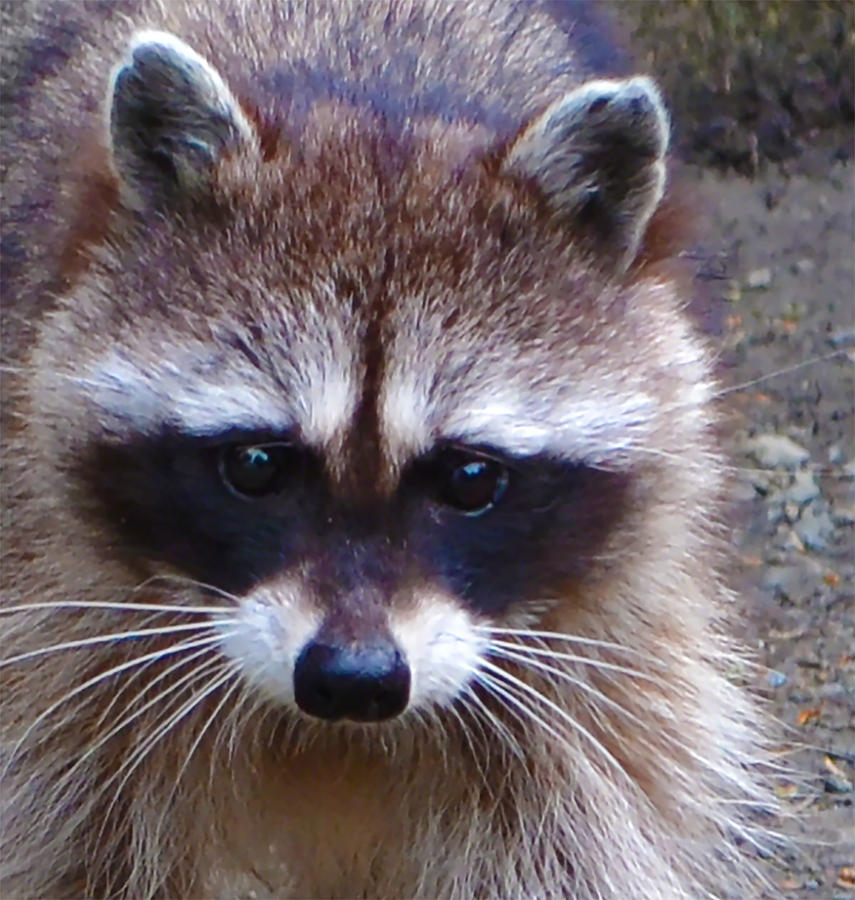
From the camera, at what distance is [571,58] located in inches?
96.3

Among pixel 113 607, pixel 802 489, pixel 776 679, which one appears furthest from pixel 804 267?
pixel 113 607

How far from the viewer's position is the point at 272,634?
1747mm

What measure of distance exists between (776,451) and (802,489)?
0.40 feet

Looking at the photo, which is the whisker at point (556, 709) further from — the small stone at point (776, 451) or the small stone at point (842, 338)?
the small stone at point (842, 338)

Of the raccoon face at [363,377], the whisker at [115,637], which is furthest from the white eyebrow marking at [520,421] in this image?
the whisker at [115,637]

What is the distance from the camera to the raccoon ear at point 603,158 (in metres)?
1.88

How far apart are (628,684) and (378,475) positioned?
0.57 metres

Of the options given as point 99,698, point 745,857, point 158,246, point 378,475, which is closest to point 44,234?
point 158,246

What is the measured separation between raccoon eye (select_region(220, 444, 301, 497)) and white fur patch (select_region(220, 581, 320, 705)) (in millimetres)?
96

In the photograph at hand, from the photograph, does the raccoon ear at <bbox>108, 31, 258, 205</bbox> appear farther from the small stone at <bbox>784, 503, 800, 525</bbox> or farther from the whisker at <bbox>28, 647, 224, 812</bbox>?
the small stone at <bbox>784, 503, 800, 525</bbox>

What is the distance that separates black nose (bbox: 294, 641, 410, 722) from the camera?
1.70 m

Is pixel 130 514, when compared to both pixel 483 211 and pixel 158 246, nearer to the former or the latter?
pixel 158 246

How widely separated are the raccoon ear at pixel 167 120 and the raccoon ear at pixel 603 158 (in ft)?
0.94

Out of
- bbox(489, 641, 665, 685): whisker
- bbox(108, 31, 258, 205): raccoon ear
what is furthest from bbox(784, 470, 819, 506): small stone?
bbox(108, 31, 258, 205): raccoon ear
